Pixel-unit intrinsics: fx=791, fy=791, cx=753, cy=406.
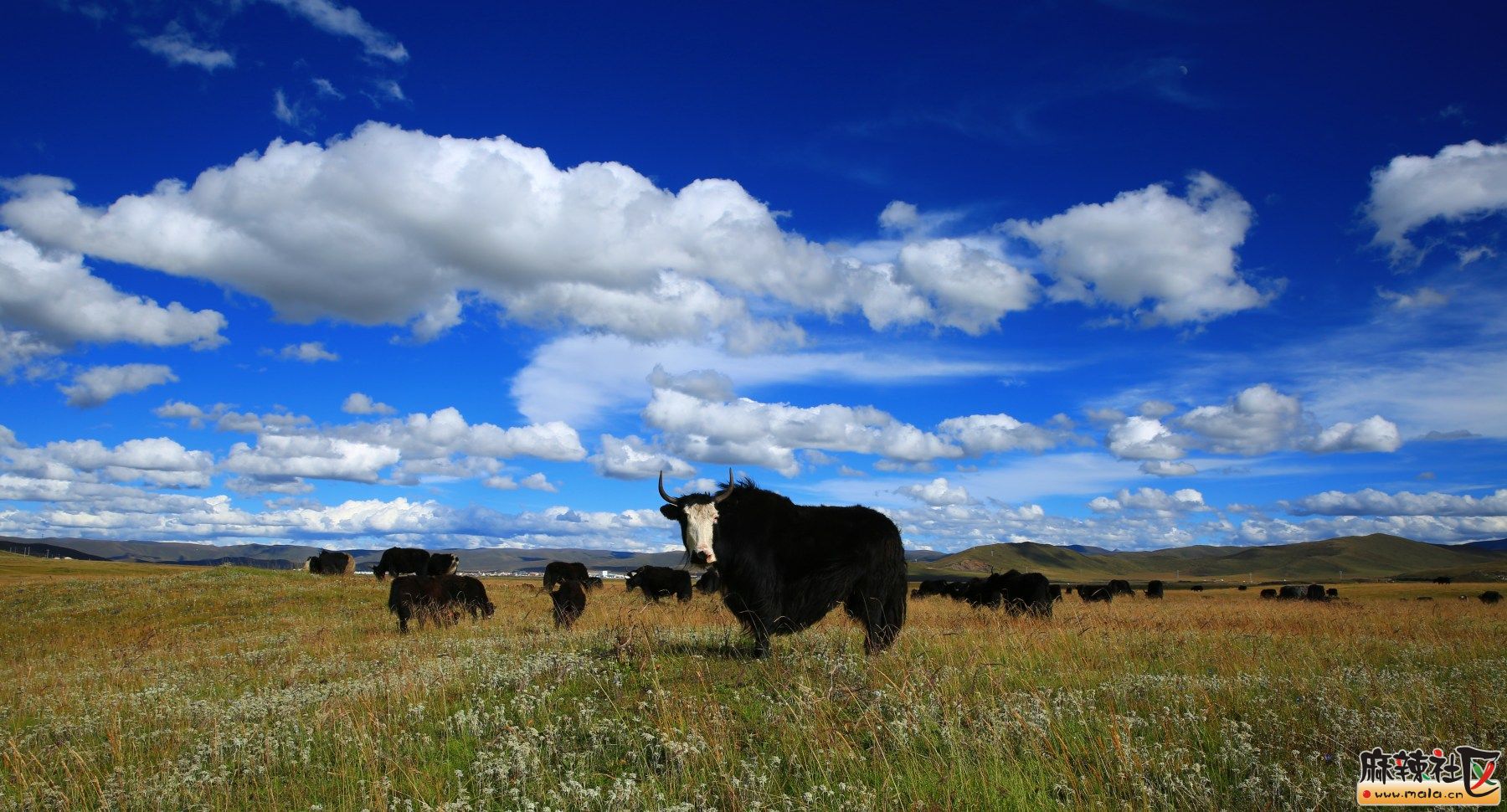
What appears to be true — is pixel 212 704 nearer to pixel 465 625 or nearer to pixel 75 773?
pixel 75 773

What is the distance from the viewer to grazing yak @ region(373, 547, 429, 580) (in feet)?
161

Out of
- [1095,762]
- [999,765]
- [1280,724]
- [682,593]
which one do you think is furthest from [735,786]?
[682,593]

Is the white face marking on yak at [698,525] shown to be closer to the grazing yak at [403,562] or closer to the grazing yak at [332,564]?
the grazing yak at [403,562]

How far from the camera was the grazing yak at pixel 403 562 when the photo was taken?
161ft

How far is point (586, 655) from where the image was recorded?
10.8 metres

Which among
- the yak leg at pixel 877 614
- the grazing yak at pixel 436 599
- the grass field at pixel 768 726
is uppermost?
the yak leg at pixel 877 614

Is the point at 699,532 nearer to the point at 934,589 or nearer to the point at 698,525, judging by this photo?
the point at 698,525

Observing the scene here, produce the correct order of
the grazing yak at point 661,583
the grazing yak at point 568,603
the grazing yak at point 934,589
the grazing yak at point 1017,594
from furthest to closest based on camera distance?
the grazing yak at point 934,589
the grazing yak at point 661,583
the grazing yak at point 1017,594
the grazing yak at point 568,603

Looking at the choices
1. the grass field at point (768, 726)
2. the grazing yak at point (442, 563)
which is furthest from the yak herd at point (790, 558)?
the grazing yak at point (442, 563)

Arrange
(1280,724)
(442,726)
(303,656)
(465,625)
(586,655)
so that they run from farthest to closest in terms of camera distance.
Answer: (465,625) → (303,656) → (586,655) → (442,726) → (1280,724)

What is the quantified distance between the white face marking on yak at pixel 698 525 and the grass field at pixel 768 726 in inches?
53.0

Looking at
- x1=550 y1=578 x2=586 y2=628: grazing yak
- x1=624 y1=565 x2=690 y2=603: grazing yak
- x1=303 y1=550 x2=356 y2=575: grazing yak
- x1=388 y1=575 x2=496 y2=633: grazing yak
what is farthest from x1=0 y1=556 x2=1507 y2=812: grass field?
x1=303 y1=550 x2=356 y2=575: grazing yak

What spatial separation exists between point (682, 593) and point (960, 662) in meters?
33.4

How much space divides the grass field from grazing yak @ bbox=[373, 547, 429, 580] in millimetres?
36770
